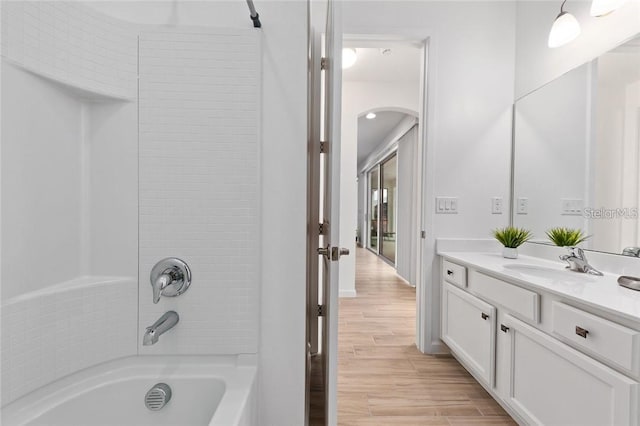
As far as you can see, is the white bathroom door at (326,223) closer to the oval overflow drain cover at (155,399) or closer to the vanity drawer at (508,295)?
the oval overflow drain cover at (155,399)

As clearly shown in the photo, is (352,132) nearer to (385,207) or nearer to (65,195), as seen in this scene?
(65,195)

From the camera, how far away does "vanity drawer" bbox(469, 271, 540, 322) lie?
52.1 inches

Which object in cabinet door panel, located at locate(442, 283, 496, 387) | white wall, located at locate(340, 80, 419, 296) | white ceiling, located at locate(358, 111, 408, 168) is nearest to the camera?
cabinet door panel, located at locate(442, 283, 496, 387)

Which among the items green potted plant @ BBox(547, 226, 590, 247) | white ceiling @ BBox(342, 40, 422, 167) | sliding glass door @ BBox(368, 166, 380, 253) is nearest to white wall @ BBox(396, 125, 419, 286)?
white ceiling @ BBox(342, 40, 422, 167)

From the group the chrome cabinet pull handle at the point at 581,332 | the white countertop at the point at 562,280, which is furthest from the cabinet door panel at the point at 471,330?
the chrome cabinet pull handle at the point at 581,332

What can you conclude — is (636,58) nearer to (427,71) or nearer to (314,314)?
(427,71)

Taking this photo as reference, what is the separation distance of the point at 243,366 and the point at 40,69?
4.03ft

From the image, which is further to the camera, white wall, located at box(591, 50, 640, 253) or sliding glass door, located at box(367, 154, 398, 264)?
sliding glass door, located at box(367, 154, 398, 264)

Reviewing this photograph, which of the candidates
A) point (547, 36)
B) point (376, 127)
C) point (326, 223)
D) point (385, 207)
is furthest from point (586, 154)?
point (385, 207)

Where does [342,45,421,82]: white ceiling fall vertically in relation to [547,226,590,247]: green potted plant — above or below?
above

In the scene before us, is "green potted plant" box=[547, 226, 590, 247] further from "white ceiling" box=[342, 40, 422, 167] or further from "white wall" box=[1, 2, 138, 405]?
"white wall" box=[1, 2, 138, 405]

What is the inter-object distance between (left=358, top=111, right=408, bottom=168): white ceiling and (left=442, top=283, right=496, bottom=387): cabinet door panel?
127 inches

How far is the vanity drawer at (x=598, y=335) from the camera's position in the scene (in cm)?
89

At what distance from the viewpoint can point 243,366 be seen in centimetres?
116
